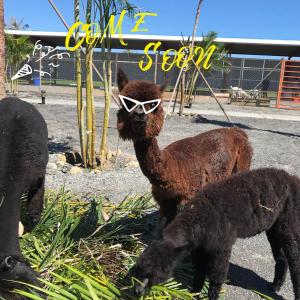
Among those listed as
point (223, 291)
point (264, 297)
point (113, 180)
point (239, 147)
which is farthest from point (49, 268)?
point (113, 180)

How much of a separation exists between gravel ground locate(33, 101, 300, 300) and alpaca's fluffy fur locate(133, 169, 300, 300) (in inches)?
19.2

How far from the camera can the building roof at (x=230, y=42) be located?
2583cm

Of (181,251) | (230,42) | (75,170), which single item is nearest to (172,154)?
(181,251)

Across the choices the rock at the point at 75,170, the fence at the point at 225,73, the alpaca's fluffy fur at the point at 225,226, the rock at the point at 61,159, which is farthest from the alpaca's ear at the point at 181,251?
the fence at the point at 225,73

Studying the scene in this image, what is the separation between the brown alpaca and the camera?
297 cm

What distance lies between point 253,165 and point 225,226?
489 cm

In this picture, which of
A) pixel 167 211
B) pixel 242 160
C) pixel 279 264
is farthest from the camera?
pixel 242 160

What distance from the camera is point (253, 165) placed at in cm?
731

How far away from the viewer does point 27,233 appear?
348 centimetres

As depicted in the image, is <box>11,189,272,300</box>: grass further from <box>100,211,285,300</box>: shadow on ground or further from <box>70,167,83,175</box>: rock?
<box>70,167,83,175</box>: rock

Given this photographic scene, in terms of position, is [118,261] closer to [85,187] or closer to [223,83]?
[85,187]

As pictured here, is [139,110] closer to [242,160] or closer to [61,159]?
[242,160]

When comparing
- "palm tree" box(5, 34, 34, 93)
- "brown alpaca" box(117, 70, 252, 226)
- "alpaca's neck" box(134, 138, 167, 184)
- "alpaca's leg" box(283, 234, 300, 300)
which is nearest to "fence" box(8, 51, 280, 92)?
"palm tree" box(5, 34, 34, 93)

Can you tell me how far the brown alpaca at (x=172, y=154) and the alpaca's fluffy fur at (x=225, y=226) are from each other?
492 mm
